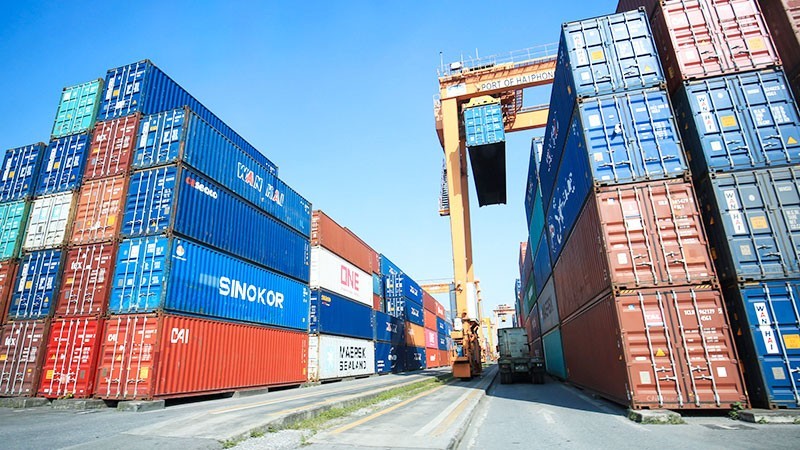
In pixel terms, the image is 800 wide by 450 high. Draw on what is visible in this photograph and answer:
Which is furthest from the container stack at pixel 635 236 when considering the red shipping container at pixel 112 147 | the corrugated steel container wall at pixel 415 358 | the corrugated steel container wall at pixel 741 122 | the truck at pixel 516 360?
the corrugated steel container wall at pixel 415 358

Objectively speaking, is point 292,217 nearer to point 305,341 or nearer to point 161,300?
point 305,341

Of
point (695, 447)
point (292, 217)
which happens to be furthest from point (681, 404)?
point (292, 217)

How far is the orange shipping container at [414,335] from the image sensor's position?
3988 centimetres

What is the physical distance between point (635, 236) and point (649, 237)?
12.2 inches

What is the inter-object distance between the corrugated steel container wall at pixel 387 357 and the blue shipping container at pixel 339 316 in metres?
2.00

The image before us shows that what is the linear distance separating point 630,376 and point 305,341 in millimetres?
15589

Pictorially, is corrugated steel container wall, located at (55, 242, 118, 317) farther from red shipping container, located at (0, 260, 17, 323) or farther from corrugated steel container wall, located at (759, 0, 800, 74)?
corrugated steel container wall, located at (759, 0, 800, 74)

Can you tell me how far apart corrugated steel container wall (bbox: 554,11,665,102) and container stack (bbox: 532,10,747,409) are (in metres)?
0.03

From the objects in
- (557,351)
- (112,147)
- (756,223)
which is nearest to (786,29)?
(756,223)

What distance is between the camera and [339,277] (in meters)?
25.8

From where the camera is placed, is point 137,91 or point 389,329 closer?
point 137,91

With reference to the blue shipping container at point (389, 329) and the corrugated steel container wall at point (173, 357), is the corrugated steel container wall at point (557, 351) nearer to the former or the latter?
the blue shipping container at point (389, 329)

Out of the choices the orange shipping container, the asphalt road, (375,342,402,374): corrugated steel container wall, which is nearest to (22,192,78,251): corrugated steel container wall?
the asphalt road

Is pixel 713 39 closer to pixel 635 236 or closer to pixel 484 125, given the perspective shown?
pixel 635 236
